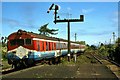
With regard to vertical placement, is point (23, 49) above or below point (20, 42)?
below

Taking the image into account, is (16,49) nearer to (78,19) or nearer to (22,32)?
(22,32)

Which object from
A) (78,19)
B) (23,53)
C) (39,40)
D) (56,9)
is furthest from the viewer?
(78,19)

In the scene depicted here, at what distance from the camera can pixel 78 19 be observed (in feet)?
112

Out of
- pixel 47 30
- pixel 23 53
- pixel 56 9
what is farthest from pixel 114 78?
pixel 47 30

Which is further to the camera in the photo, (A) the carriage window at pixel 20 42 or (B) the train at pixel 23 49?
(A) the carriage window at pixel 20 42

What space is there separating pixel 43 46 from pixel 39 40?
4.15 feet

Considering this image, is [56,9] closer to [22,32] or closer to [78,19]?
[78,19]

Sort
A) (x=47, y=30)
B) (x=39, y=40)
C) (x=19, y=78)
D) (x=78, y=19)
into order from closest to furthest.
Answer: (x=19, y=78), (x=39, y=40), (x=78, y=19), (x=47, y=30)

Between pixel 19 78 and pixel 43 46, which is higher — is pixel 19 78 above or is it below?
below

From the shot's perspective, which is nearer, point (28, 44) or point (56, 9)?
point (28, 44)

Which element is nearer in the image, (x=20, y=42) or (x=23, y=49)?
(x=23, y=49)

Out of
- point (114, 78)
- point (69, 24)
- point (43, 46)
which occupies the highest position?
point (69, 24)

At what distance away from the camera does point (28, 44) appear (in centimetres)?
2252

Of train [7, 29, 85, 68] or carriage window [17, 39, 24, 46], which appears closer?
train [7, 29, 85, 68]
